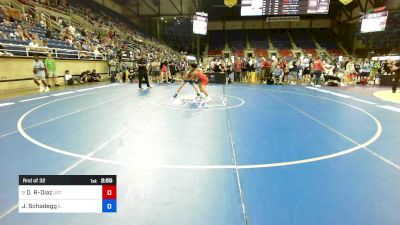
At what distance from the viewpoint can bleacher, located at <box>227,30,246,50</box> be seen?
42.0 m

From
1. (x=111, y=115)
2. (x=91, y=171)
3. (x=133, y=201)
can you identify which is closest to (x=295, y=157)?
(x=133, y=201)

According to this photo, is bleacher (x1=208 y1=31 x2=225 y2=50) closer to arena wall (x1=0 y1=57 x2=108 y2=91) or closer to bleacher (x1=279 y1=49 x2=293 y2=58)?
bleacher (x1=279 y1=49 x2=293 y2=58)

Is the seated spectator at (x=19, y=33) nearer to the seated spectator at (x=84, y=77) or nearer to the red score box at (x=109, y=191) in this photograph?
the seated spectator at (x=84, y=77)

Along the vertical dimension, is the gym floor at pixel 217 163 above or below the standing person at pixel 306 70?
below

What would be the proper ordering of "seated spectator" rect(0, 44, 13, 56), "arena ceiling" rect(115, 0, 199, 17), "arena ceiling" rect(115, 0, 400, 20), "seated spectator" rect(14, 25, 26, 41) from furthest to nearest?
"arena ceiling" rect(115, 0, 199, 17) < "arena ceiling" rect(115, 0, 400, 20) < "seated spectator" rect(14, 25, 26, 41) < "seated spectator" rect(0, 44, 13, 56)

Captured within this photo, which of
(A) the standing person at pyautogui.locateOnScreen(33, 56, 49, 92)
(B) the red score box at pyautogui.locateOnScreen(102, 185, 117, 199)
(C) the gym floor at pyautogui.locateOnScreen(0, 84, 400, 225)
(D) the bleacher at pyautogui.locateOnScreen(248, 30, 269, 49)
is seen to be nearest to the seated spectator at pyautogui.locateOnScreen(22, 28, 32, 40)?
(A) the standing person at pyautogui.locateOnScreen(33, 56, 49, 92)

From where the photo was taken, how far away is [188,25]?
42.4m

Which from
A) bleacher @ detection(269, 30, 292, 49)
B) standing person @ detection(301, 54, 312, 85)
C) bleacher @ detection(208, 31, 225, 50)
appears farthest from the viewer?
bleacher @ detection(208, 31, 225, 50)

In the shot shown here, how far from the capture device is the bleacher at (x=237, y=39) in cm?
4200

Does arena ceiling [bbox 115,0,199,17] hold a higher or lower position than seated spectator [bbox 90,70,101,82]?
higher

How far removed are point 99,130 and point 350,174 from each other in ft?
15.2
